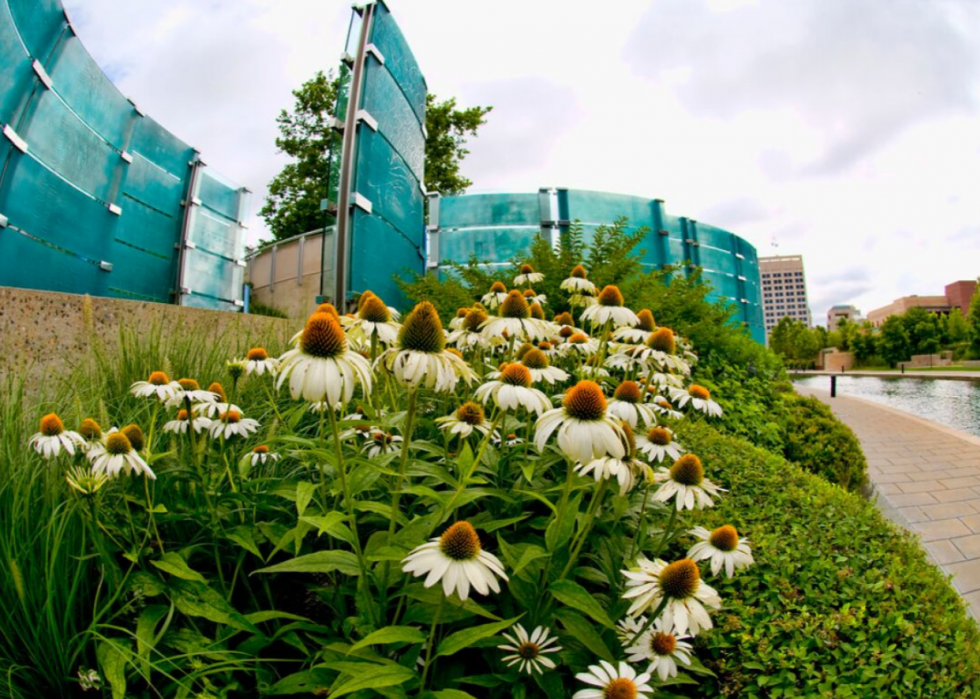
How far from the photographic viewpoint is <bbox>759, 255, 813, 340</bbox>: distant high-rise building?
142 m

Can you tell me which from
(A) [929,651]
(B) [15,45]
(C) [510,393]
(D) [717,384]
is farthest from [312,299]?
(A) [929,651]

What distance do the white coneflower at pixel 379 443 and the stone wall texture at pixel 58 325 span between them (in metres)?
1.90

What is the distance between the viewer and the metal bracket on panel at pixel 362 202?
212 inches

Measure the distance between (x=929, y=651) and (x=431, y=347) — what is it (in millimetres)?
1701

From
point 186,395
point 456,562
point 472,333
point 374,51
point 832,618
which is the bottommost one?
point 832,618

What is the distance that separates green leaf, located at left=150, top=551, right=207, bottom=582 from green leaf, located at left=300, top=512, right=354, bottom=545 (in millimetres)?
313

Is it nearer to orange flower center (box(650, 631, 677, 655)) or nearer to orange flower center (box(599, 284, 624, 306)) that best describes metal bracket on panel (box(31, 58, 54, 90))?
orange flower center (box(599, 284, 624, 306))

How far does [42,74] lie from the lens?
12.4 feet

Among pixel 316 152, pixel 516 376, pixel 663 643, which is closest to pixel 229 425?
pixel 516 376

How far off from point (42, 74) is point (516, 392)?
15.0 feet

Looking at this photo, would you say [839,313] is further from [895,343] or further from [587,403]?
[587,403]

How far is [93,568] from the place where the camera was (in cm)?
143

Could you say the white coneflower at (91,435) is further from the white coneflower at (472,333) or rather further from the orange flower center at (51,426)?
the white coneflower at (472,333)

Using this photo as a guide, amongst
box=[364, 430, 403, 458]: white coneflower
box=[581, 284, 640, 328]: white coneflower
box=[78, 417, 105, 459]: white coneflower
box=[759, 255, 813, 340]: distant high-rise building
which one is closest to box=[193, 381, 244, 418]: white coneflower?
box=[78, 417, 105, 459]: white coneflower
